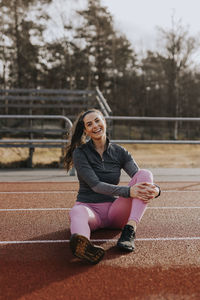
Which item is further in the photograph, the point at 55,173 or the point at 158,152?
the point at 158,152

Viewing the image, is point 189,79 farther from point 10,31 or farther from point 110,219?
point 110,219

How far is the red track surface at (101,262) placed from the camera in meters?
2.56

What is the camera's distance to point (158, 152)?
73.9ft

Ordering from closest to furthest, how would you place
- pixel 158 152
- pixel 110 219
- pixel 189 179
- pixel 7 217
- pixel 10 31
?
pixel 110 219
pixel 7 217
pixel 189 179
pixel 158 152
pixel 10 31

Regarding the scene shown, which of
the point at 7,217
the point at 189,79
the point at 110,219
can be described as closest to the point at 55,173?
the point at 7,217

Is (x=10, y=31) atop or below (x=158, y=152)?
atop

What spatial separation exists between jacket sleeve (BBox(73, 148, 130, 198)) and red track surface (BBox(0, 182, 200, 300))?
0.46 metres

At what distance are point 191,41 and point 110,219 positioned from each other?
89.1 feet

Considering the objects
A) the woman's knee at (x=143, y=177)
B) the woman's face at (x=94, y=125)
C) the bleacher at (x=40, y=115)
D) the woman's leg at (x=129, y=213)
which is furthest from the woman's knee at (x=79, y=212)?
the bleacher at (x=40, y=115)

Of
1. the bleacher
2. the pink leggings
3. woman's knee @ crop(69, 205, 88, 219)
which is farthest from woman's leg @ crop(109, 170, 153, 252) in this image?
the bleacher

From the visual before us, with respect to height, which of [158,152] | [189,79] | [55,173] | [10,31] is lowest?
[158,152]

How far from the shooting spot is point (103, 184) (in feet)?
11.8

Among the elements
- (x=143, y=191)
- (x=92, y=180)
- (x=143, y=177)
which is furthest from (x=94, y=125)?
(x=143, y=191)

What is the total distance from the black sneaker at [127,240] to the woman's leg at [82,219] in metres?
0.28
